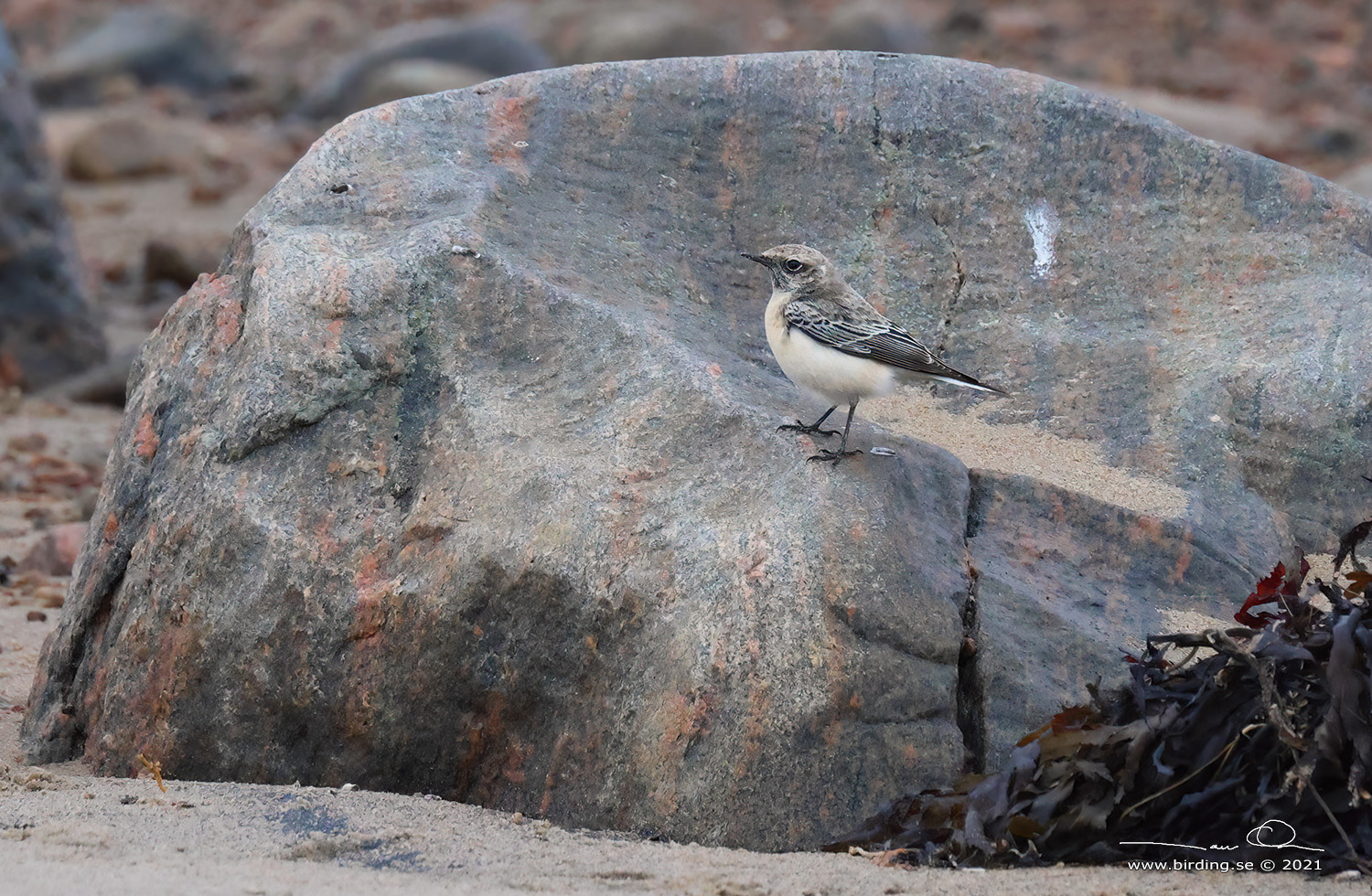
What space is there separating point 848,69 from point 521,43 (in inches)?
624

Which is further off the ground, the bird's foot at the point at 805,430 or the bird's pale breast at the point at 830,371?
the bird's pale breast at the point at 830,371

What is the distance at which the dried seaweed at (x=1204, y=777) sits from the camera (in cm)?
400

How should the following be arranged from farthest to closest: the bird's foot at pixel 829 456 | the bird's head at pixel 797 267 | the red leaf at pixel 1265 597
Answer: the bird's head at pixel 797 267, the bird's foot at pixel 829 456, the red leaf at pixel 1265 597

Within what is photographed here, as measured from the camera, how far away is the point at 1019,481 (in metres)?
5.38

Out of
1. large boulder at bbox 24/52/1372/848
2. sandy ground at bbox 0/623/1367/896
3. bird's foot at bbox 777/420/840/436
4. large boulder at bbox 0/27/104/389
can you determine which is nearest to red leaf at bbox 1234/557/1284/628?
large boulder at bbox 24/52/1372/848

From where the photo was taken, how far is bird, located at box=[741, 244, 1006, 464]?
5.21 metres

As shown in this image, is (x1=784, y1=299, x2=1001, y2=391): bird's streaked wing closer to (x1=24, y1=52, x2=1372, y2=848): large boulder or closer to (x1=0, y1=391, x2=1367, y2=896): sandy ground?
(x1=24, y1=52, x2=1372, y2=848): large boulder

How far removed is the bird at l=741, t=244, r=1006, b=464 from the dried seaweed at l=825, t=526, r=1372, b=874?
4.08ft

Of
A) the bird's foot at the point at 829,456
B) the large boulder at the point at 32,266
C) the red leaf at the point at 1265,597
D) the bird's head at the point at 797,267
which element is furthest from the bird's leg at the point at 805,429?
the large boulder at the point at 32,266

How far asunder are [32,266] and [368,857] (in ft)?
30.3

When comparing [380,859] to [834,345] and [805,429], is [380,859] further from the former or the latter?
[834,345]

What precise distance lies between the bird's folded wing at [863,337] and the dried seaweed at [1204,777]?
1.40m

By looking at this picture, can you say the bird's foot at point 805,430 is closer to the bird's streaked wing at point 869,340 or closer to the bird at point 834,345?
the bird at point 834,345
